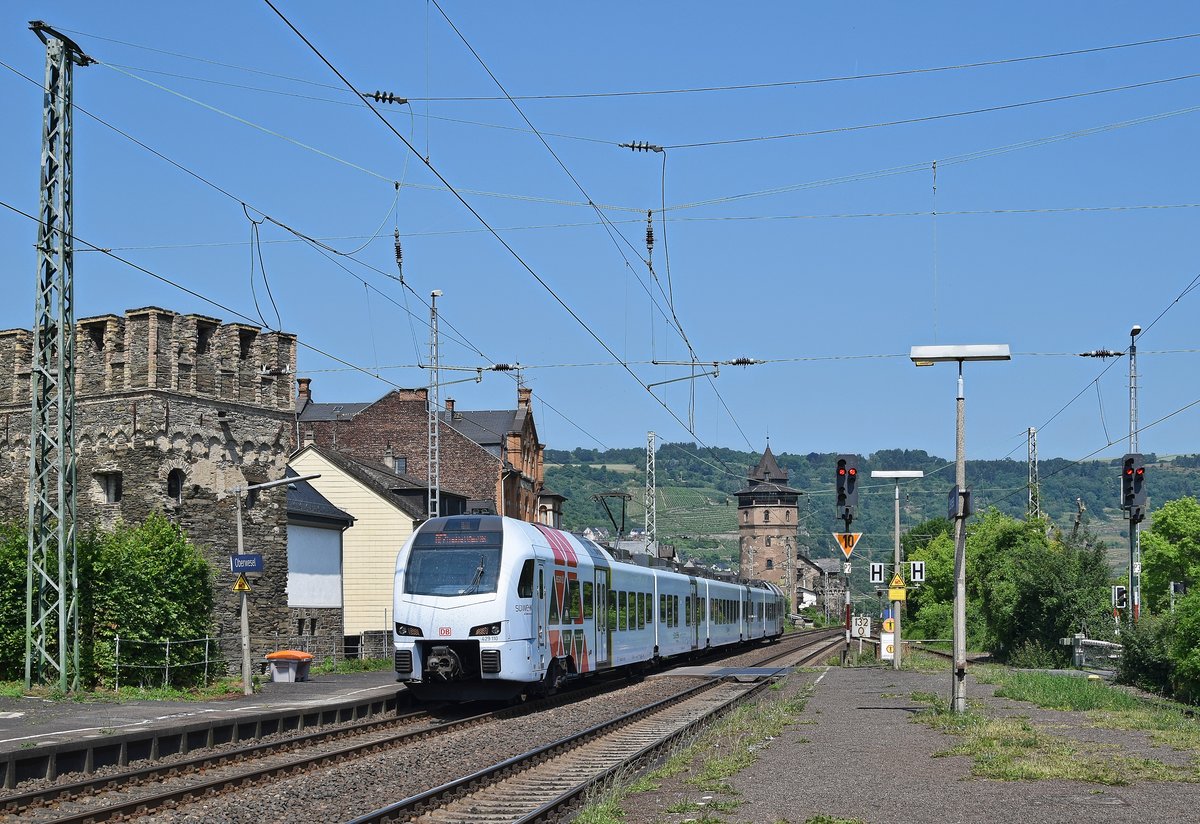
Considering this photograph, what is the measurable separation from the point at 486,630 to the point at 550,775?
21.6 ft

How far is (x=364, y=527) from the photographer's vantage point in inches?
2073

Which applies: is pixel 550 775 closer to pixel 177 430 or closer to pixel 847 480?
pixel 847 480

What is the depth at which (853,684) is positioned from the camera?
3044cm

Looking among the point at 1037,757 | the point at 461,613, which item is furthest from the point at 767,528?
the point at 1037,757

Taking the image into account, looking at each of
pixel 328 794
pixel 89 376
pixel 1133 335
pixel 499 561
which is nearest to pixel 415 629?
pixel 499 561

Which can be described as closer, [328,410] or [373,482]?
[373,482]

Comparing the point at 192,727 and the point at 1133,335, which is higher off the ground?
the point at 1133,335

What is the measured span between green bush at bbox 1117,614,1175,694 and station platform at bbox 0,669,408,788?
15179 mm

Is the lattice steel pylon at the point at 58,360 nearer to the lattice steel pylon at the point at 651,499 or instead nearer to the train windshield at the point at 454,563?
the train windshield at the point at 454,563

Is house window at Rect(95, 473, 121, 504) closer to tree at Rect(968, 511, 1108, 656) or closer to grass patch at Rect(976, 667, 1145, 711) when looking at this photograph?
grass patch at Rect(976, 667, 1145, 711)

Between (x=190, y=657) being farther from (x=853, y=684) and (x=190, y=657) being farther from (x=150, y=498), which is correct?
(x=853, y=684)

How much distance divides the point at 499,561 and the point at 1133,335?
20425 millimetres

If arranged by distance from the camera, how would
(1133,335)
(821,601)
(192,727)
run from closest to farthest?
(192,727) < (1133,335) < (821,601)

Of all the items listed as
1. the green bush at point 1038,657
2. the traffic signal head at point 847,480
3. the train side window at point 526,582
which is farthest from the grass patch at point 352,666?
the green bush at point 1038,657
